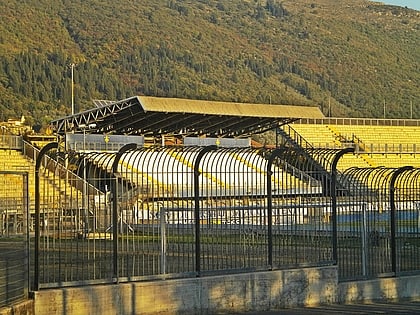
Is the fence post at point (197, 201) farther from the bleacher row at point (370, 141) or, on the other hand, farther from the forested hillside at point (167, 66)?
the forested hillside at point (167, 66)

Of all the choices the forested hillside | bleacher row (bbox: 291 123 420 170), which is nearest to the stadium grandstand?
bleacher row (bbox: 291 123 420 170)

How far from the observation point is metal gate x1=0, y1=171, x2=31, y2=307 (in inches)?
516

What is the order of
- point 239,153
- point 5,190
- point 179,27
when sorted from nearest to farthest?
point 5,190 → point 239,153 → point 179,27

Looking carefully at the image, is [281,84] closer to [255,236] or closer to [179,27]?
[179,27]

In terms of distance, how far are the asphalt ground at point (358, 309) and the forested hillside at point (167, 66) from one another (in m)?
115

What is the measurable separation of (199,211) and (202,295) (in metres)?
1.22

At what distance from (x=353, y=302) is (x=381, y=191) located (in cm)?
209

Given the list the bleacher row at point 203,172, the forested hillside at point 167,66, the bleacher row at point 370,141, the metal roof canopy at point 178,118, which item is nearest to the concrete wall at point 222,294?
the bleacher row at point 203,172

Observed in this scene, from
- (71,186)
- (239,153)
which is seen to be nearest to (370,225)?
(239,153)

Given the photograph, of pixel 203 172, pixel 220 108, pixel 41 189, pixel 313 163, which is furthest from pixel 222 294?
pixel 220 108

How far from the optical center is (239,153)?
15711 mm

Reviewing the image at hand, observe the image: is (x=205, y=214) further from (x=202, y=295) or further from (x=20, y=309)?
(x=20, y=309)

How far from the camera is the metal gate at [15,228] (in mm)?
13117

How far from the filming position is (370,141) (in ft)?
261
